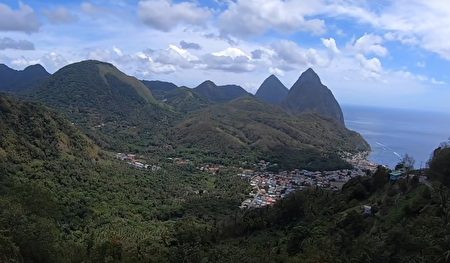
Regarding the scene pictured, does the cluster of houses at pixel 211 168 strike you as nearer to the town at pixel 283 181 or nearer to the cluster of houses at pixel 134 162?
the town at pixel 283 181

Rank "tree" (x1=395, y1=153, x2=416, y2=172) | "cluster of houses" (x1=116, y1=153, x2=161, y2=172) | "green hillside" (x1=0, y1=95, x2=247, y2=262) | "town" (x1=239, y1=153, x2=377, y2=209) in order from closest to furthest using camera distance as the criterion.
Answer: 1. "green hillside" (x1=0, y1=95, x2=247, y2=262)
2. "tree" (x1=395, y1=153, x2=416, y2=172)
3. "town" (x1=239, y1=153, x2=377, y2=209)
4. "cluster of houses" (x1=116, y1=153, x2=161, y2=172)

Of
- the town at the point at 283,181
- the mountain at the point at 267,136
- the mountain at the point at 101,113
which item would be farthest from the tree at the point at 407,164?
the mountain at the point at 101,113

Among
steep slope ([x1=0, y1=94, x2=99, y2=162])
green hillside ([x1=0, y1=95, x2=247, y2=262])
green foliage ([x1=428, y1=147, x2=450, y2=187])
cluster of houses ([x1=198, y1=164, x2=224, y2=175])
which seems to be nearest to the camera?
green hillside ([x1=0, y1=95, x2=247, y2=262])

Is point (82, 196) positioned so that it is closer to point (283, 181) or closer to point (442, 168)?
point (283, 181)

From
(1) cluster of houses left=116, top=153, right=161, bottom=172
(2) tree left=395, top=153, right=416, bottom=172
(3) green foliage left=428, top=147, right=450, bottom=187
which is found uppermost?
(3) green foliage left=428, top=147, right=450, bottom=187

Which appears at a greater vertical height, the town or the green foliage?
the green foliage

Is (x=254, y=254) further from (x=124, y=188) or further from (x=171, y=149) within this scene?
(x=171, y=149)

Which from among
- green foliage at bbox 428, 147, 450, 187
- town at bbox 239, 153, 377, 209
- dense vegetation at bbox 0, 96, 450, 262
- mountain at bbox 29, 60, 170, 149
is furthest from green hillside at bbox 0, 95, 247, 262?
mountain at bbox 29, 60, 170, 149

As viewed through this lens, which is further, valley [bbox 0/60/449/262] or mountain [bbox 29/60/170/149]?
mountain [bbox 29/60/170/149]

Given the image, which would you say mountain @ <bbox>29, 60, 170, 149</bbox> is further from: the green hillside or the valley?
the green hillside
